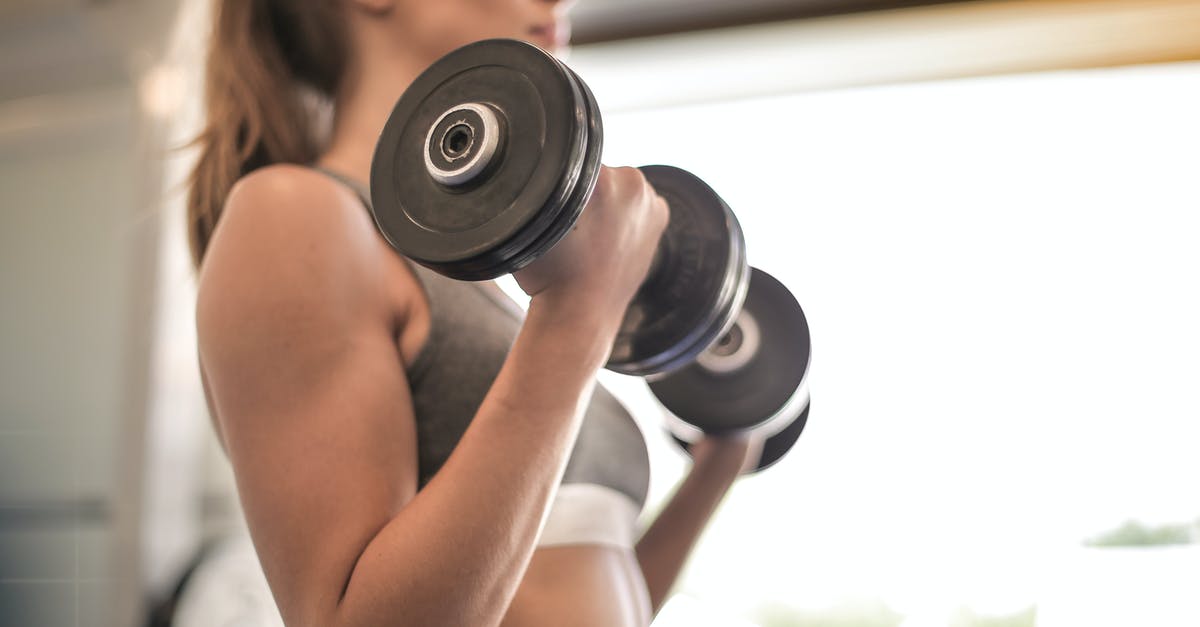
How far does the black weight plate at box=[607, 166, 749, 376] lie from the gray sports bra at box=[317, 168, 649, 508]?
0.07m

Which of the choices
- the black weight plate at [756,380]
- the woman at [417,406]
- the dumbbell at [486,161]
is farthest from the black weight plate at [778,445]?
the dumbbell at [486,161]

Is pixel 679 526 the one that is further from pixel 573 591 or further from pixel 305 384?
pixel 305 384

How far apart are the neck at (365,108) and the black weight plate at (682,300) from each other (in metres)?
0.26

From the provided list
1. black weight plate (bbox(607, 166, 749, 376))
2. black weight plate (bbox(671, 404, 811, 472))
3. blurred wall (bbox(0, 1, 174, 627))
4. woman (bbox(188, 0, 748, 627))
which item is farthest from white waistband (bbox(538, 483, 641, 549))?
blurred wall (bbox(0, 1, 174, 627))

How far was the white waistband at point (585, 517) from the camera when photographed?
605 mm

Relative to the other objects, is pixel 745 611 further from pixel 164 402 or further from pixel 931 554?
pixel 164 402

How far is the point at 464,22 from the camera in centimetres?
67

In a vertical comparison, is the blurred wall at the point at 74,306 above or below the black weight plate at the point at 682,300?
below

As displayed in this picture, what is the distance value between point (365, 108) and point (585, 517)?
41cm

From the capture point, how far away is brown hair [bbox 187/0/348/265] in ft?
2.42

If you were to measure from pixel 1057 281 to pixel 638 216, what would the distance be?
1.39 meters

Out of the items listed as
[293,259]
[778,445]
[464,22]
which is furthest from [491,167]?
[778,445]

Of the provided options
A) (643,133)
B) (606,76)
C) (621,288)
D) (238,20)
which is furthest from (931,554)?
(238,20)

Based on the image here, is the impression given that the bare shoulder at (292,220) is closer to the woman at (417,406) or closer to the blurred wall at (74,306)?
the woman at (417,406)
